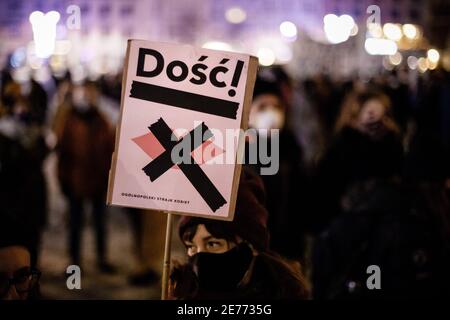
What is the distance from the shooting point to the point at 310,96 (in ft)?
37.4

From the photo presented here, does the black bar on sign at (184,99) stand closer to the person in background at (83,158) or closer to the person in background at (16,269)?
the person in background at (16,269)

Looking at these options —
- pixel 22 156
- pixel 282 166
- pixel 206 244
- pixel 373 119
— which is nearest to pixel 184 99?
pixel 206 244

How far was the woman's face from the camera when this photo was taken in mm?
3000

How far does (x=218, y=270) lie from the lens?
2.97 meters

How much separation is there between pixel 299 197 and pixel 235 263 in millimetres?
2375

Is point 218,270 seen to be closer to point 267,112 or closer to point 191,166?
point 191,166

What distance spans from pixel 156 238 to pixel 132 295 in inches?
24.3

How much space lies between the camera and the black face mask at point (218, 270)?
297cm

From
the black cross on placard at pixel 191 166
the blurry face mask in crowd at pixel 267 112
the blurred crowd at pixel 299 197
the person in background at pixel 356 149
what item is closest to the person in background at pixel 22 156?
the blurred crowd at pixel 299 197

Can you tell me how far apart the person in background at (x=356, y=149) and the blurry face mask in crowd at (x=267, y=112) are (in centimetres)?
43

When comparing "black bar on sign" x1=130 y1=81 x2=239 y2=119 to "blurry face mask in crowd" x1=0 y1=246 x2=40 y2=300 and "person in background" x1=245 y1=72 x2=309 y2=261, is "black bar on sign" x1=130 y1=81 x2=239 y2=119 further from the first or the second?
"person in background" x1=245 y1=72 x2=309 y2=261

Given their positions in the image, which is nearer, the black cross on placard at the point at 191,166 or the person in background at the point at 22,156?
the black cross on placard at the point at 191,166

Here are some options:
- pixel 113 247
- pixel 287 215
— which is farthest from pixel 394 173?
pixel 113 247

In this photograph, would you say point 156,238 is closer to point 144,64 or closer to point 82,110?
point 82,110
